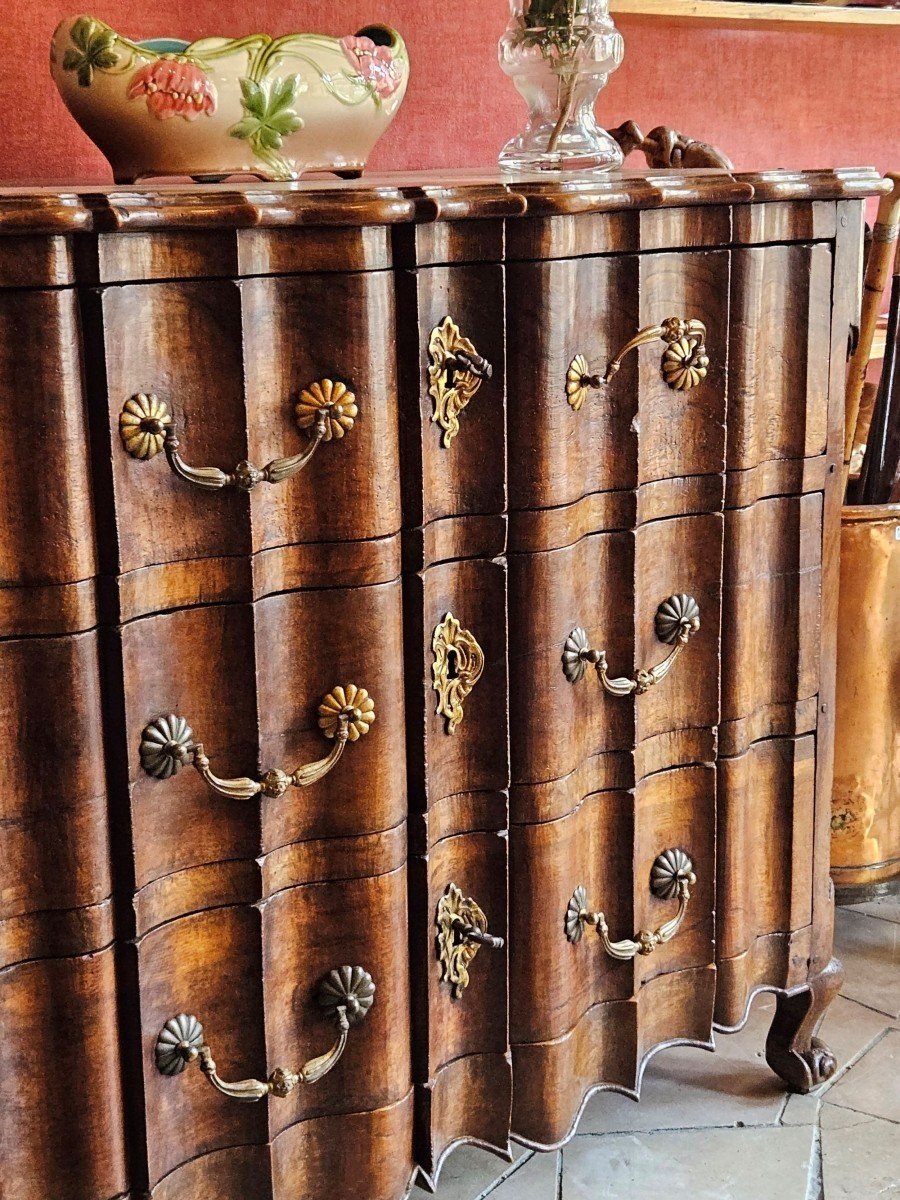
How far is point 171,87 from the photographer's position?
136 centimetres

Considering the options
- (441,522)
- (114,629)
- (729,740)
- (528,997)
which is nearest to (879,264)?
(729,740)

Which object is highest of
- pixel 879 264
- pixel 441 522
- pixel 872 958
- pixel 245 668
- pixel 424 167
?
pixel 424 167

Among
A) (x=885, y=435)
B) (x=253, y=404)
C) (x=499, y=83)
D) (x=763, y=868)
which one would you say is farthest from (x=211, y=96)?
(x=885, y=435)

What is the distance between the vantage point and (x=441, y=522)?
1346 mm

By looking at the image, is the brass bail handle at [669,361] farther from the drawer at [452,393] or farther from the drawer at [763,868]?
the drawer at [763,868]

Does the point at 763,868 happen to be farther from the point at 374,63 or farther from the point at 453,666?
the point at 374,63

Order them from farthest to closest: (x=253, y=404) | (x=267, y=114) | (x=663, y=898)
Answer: (x=663, y=898) → (x=267, y=114) → (x=253, y=404)

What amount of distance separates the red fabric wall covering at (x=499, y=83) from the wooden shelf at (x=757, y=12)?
15cm

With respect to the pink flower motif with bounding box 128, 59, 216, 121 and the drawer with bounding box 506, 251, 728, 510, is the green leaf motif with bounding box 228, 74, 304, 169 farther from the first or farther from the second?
the drawer with bounding box 506, 251, 728, 510

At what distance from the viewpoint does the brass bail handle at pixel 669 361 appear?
1.38m

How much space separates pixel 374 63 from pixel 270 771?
760mm

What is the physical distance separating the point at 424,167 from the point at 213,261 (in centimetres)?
101

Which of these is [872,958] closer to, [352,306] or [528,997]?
[528,997]

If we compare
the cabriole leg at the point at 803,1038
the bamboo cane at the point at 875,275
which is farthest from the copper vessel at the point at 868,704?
the cabriole leg at the point at 803,1038
